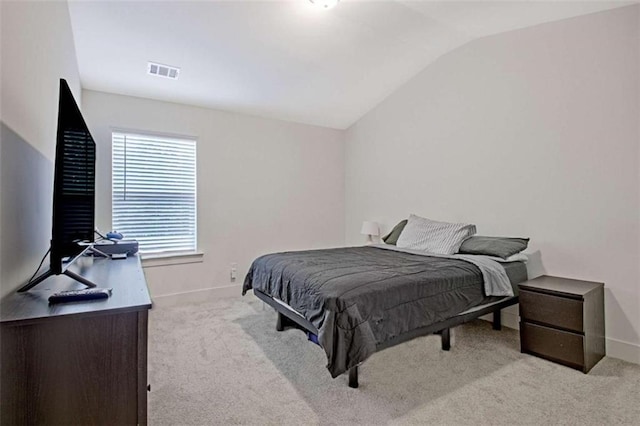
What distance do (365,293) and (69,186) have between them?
1570 millimetres

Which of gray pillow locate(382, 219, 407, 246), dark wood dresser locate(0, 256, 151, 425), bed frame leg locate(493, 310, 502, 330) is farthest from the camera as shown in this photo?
gray pillow locate(382, 219, 407, 246)

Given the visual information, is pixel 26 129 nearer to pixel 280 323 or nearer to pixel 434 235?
pixel 280 323

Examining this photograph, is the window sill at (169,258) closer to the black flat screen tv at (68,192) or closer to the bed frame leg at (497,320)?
the black flat screen tv at (68,192)

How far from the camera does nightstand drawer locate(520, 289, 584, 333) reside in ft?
7.84

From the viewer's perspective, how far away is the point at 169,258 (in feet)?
12.7

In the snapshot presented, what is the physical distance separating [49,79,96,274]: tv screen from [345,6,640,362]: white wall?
3392mm

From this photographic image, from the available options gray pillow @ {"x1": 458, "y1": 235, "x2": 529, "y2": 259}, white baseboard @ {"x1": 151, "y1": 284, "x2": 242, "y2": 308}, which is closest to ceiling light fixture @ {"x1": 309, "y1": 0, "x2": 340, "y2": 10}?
gray pillow @ {"x1": 458, "y1": 235, "x2": 529, "y2": 259}

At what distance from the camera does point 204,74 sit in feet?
11.3

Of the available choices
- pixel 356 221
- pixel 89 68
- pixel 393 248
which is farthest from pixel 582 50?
pixel 89 68

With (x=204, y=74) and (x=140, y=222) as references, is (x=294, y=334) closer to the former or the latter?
(x=140, y=222)

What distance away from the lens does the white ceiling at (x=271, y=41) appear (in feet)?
8.86

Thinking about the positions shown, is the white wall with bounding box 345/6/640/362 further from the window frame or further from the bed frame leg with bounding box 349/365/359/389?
the window frame

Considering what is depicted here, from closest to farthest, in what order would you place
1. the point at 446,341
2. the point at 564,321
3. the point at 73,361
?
the point at 73,361 → the point at 564,321 → the point at 446,341

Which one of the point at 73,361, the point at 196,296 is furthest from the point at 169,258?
the point at 73,361
